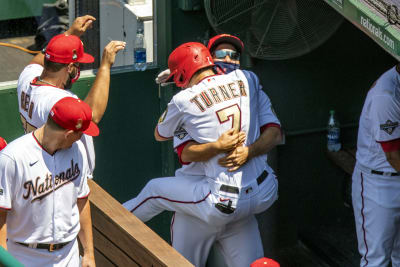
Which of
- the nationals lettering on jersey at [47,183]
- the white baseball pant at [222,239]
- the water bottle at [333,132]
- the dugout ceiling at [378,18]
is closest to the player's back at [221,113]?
the white baseball pant at [222,239]

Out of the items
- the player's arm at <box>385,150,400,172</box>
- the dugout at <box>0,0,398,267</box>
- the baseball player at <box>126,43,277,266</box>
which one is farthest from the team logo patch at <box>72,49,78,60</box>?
the player's arm at <box>385,150,400,172</box>

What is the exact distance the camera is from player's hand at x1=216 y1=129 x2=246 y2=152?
488cm

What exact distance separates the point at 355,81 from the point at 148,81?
5.86 ft

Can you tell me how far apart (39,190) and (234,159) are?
1286 millimetres

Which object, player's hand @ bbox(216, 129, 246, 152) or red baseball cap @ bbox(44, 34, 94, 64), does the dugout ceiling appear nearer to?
player's hand @ bbox(216, 129, 246, 152)

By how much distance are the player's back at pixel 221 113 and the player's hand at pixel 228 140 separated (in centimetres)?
5

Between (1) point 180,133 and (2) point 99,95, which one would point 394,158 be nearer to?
(1) point 180,133

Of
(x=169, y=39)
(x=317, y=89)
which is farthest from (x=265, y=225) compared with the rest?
(x=169, y=39)

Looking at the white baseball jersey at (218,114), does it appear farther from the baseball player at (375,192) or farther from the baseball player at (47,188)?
the baseball player at (375,192)

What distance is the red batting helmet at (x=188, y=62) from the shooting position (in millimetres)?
4988

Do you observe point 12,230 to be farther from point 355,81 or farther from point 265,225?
point 355,81

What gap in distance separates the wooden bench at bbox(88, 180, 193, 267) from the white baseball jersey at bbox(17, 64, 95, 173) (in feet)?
1.94

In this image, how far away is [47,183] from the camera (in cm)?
422

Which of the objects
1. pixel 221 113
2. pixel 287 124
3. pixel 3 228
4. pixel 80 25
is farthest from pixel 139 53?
pixel 3 228
